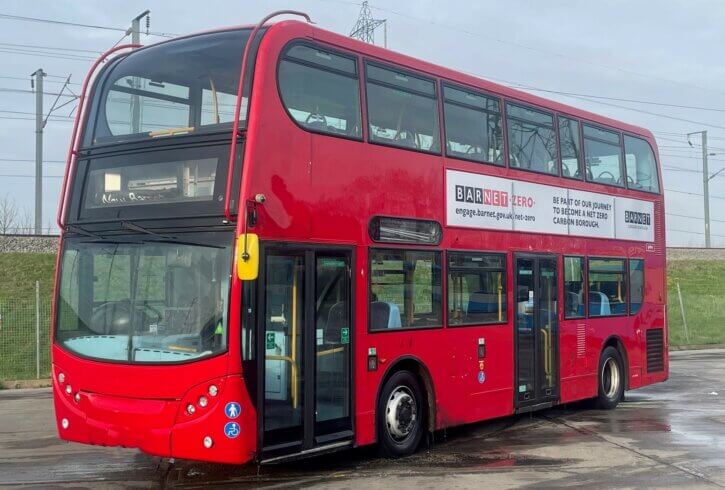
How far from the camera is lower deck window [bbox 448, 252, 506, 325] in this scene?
10.3m

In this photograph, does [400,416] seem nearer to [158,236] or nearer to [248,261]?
[248,261]

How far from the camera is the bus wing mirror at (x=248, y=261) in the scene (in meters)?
7.25

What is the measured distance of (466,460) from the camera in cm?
945

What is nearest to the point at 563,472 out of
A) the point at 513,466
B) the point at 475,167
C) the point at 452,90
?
the point at 513,466

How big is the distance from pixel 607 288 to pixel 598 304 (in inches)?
13.8

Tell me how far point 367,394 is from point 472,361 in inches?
83.7

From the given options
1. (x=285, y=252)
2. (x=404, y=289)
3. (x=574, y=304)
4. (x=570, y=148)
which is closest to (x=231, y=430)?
(x=285, y=252)

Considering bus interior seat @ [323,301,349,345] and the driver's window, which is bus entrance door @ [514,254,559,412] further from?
the driver's window

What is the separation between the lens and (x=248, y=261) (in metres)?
7.26

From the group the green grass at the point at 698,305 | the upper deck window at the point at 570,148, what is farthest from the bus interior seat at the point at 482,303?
the green grass at the point at 698,305

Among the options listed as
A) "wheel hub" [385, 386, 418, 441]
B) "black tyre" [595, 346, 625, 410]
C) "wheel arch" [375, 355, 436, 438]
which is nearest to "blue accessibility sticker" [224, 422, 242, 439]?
"wheel hub" [385, 386, 418, 441]

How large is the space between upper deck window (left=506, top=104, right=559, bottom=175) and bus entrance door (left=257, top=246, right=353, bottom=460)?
3833 millimetres

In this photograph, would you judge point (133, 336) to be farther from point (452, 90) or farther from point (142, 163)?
point (452, 90)

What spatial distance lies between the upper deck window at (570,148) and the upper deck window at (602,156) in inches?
9.7
